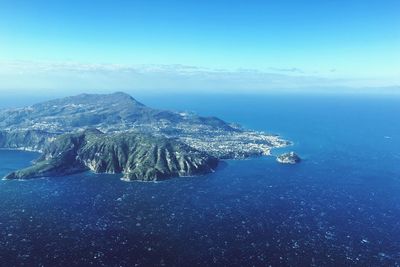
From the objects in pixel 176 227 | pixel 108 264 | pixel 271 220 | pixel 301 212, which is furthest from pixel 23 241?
pixel 301 212

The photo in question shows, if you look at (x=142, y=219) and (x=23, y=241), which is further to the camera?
(x=142, y=219)

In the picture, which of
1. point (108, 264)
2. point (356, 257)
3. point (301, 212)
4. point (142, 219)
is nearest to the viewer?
point (108, 264)

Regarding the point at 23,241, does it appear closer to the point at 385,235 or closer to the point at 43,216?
the point at 43,216

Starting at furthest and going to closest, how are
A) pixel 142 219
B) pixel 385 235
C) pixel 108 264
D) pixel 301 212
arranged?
pixel 301 212 < pixel 142 219 < pixel 385 235 < pixel 108 264

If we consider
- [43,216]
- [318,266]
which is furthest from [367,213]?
[43,216]

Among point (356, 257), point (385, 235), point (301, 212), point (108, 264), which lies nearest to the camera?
point (108, 264)

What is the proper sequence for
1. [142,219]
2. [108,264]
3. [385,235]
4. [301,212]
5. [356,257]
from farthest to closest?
1. [301,212]
2. [142,219]
3. [385,235]
4. [356,257]
5. [108,264]

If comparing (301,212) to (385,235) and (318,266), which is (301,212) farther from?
(318,266)

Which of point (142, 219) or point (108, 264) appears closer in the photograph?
point (108, 264)
